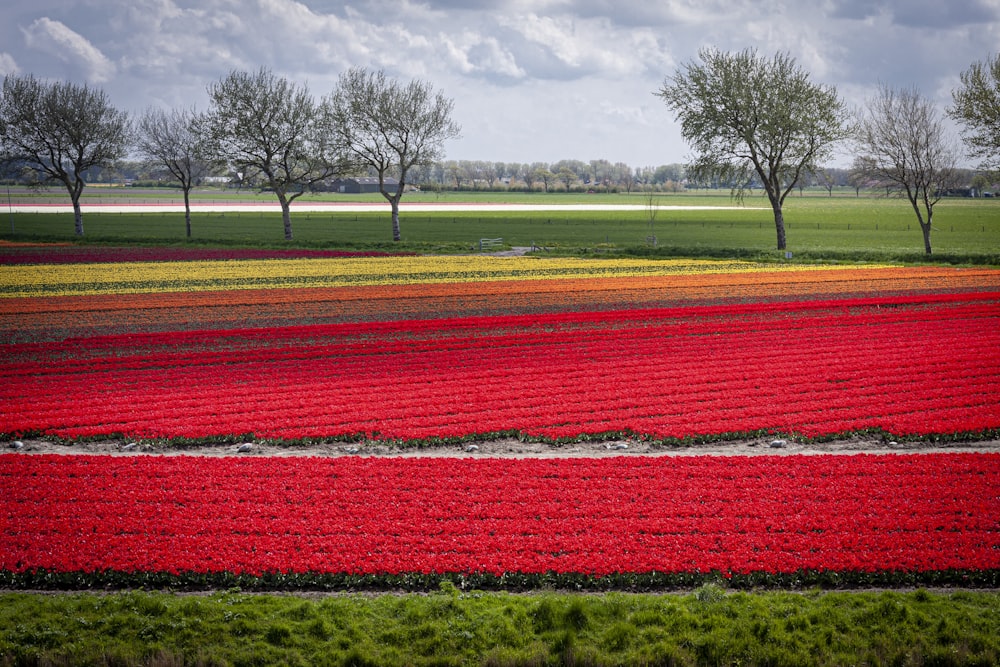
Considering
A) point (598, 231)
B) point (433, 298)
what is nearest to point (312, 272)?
point (433, 298)

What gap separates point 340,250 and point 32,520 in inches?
2264

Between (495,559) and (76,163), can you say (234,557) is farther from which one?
(76,163)

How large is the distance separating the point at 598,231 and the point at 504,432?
77.2 metres

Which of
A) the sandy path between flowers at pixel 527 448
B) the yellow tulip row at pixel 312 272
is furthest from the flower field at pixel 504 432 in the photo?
the yellow tulip row at pixel 312 272

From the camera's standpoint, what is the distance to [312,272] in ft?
180

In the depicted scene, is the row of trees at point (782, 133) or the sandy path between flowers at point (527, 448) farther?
the row of trees at point (782, 133)

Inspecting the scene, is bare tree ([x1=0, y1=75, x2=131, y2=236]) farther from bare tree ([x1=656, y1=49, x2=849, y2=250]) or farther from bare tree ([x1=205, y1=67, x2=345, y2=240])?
bare tree ([x1=656, y1=49, x2=849, y2=250])

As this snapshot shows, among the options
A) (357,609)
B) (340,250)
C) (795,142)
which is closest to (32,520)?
(357,609)

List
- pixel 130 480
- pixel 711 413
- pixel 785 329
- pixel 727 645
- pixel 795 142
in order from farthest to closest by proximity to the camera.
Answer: pixel 795 142 < pixel 785 329 < pixel 711 413 < pixel 130 480 < pixel 727 645

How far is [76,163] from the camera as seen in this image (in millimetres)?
94250

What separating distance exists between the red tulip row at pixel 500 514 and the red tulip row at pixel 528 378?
218 cm

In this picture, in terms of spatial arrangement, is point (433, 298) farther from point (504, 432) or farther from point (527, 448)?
point (527, 448)

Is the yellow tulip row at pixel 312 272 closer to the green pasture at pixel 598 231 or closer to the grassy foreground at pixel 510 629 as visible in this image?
the green pasture at pixel 598 231

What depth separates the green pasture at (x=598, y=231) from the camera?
6800 centimetres
